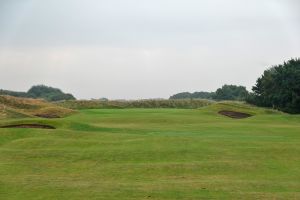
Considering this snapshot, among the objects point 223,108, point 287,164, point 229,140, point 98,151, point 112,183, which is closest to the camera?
point 112,183

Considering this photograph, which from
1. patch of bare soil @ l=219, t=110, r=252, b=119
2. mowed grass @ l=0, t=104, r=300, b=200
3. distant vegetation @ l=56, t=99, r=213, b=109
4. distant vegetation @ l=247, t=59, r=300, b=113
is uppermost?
distant vegetation @ l=247, t=59, r=300, b=113

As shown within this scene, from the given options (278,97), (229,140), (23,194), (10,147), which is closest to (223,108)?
(278,97)

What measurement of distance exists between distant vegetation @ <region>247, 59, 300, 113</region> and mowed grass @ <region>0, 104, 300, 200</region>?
150 feet

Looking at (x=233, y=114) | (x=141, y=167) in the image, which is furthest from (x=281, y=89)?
(x=141, y=167)

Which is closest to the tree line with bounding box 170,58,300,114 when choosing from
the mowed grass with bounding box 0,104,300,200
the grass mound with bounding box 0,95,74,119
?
the grass mound with bounding box 0,95,74,119

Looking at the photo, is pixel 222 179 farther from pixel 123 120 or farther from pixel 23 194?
pixel 123 120

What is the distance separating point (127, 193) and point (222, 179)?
476 centimetres

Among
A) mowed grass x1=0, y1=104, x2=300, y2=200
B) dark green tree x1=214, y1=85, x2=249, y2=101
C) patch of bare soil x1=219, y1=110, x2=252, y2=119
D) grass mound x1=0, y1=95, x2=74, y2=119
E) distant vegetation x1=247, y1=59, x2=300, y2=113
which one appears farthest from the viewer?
dark green tree x1=214, y1=85, x2=249, y2=101

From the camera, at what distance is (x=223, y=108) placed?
2756 inches

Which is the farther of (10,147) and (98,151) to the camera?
(10,147)

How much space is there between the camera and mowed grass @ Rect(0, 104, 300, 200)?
18008 millimetres

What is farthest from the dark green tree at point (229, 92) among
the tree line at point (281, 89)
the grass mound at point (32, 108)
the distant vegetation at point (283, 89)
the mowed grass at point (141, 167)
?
the mowed grass at point (141, 167)

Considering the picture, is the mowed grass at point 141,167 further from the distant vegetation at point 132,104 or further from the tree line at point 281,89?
the distant vegetation at point 132,104

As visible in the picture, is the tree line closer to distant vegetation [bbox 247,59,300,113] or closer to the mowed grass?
distant vegetation [bbox 247,59,300,113]
